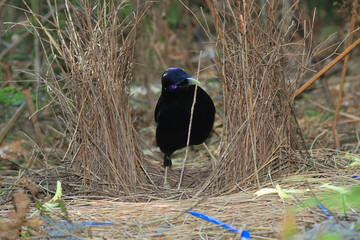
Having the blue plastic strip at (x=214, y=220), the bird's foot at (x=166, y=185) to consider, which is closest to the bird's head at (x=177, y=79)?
the bird's foot at (x=166, y=185)

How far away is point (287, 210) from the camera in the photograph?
92.4 inches

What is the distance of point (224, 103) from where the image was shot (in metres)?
3.00

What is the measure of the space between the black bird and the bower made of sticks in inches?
17.2

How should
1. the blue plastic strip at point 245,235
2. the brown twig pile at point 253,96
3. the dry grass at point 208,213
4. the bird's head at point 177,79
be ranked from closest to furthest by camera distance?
1. the blue plastic strip at point 245,235
2. the dry grass at point 208,213
3. the brown twig pile at point 253,96
4. the bird's head at point 177,79

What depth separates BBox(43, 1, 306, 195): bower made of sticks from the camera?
2908mm

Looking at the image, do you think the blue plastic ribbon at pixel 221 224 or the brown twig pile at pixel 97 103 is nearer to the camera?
the blue plastic ribbon at pixel 221 224

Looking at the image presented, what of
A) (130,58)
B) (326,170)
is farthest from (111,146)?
(326,170)

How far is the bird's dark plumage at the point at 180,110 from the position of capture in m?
3.39

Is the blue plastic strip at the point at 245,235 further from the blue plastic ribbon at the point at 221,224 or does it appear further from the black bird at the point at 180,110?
the black bird at the point at 180,110

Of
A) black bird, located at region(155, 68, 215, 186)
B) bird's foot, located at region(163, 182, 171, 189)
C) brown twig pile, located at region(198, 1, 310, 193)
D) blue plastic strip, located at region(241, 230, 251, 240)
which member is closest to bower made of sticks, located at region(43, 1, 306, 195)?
brown twig pile, located at region(198, 1, 310, 193)

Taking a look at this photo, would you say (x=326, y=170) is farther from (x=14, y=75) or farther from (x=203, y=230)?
(x=14, y=75)

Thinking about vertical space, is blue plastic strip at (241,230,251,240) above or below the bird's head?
below

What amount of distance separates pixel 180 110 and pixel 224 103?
1.89 ft

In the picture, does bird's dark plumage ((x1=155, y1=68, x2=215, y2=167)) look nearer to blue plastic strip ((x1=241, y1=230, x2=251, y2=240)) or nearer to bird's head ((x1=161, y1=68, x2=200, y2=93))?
bird's head ((x1=161, y1=68, x2=200, y2=93))
